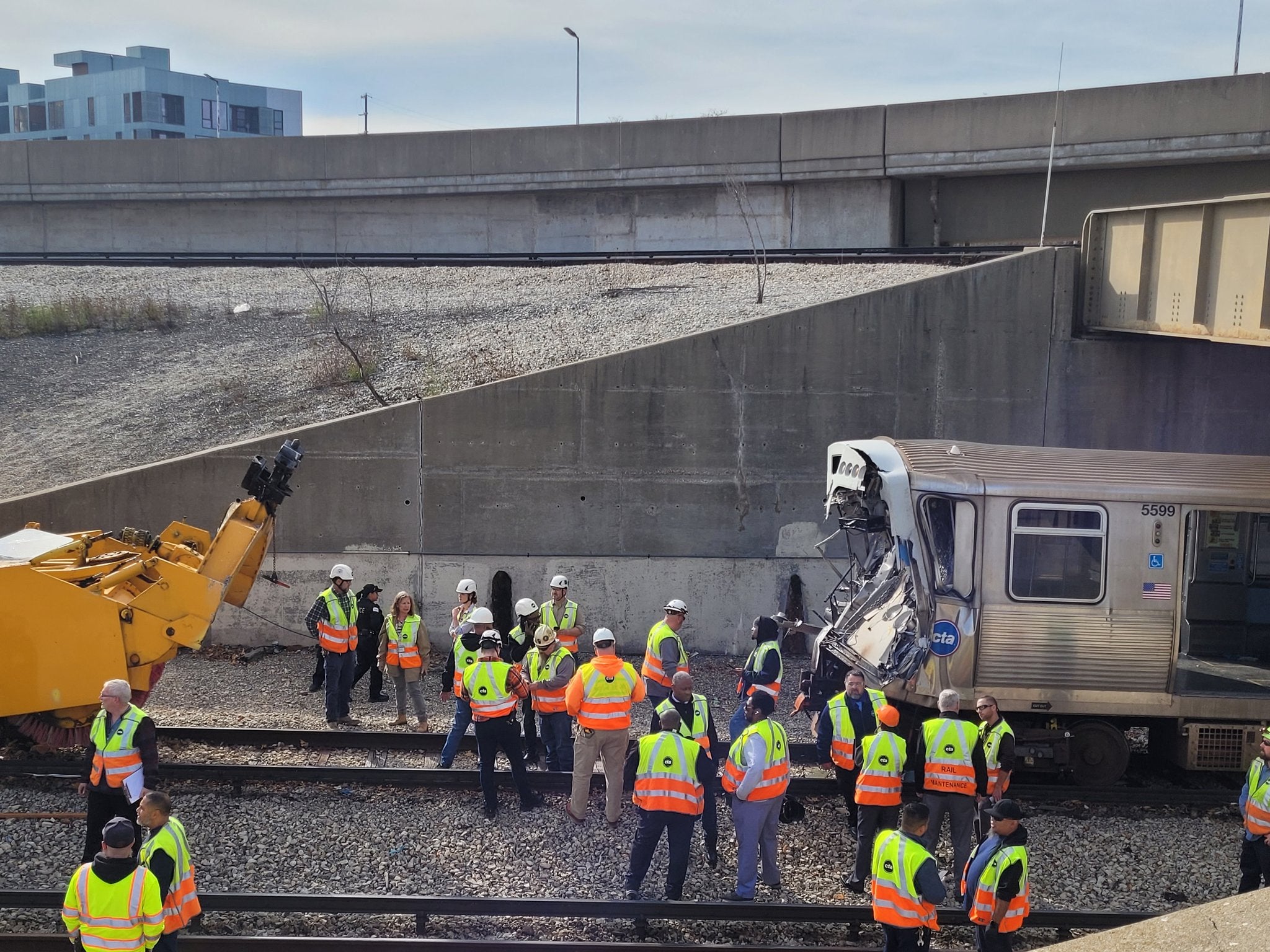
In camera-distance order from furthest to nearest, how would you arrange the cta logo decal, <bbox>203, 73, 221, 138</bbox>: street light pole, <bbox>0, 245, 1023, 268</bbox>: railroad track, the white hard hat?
<bbox>203, 73, 221, 138</bbox>: street light pole < <bbox>0, 245, 1023, 268</bbox>: railroad track < the cta logo decal < the white hard hat

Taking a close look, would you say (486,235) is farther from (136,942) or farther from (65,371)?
(136,942)

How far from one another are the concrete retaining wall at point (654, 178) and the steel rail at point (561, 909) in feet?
51.0

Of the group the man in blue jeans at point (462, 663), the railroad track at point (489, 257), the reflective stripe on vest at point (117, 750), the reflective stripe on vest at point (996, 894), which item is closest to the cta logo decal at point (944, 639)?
the reflective stripe on vest at point (996, 894)

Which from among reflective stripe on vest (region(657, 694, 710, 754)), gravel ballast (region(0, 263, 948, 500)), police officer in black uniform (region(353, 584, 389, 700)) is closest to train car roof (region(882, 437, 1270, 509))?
reflective stripe on vest (region(657, 694, 710, 754))

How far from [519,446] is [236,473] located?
3.72 meters

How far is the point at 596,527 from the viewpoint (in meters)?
14.8

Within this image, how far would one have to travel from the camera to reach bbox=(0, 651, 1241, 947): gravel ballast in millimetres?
7715

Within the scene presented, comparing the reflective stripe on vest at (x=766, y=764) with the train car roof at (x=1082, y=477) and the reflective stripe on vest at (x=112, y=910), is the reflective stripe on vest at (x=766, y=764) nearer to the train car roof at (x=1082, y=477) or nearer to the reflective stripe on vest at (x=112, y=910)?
the train car roof at (x=1082, y=477)

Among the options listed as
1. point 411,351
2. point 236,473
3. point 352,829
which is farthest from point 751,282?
point 352,829

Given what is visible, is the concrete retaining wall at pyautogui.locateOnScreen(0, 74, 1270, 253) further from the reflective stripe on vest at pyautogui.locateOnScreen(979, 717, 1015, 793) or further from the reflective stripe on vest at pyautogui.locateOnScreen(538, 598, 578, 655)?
the reflective stripe on vest at pyautogui.locateOnScreen(979, 717, 1015, 793)

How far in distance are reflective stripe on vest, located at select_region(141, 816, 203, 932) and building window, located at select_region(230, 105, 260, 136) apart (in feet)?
286

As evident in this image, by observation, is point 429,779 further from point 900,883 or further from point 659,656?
point 900,883

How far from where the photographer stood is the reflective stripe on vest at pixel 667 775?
306 inches

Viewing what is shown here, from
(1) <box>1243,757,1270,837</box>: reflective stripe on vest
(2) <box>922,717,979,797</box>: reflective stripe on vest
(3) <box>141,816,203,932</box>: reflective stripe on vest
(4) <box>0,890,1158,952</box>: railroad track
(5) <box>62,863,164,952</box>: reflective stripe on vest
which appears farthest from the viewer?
(2) <box>922,717,979,797</box>: reflective stripe on vest
